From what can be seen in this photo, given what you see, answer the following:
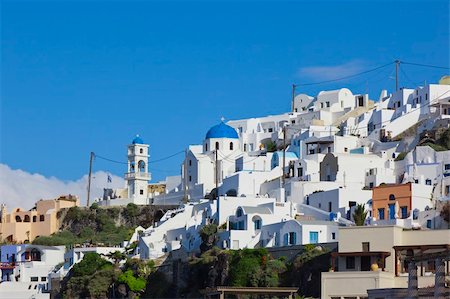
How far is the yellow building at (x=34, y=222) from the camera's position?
314 ft

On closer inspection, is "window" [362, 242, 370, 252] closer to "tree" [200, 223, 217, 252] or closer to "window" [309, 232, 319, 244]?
"window" [309, 232, 319, 244]

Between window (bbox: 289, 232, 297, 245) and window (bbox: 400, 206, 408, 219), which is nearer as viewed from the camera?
window (bbox: 289, 232, 297, 245)

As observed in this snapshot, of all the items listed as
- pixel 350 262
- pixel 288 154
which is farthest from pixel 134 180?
pixel 350 262

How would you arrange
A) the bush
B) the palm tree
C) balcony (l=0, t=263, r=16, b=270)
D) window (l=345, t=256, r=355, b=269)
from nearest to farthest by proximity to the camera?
1. window (l=345, t=256, r=355, b=269)
2. the palm tree
3. the bush
4. balcony (l=0, t=263, r=16, b=270)

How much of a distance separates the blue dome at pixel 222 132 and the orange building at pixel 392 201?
25626mm

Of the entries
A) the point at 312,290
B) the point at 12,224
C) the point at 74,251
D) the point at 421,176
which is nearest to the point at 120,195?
the point at 12,224

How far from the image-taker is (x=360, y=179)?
74375 mm

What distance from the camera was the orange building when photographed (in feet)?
210

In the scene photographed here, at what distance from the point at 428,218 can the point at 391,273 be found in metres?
9.10

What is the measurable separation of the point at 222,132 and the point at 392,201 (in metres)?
27.2

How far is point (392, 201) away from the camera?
64.7 metres

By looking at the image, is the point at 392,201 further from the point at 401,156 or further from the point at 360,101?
the point at 360,101

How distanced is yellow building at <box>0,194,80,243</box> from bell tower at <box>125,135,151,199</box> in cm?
497

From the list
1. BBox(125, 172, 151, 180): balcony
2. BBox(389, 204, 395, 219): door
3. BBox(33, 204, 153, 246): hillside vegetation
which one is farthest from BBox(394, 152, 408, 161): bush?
BBox(125, 172, 151, 180): balcony
